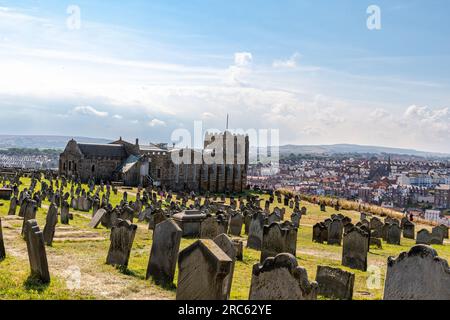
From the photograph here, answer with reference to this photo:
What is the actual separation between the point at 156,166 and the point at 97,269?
5289 centimetres

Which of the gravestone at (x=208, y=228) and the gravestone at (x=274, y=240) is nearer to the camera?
the gravestone at (x=274, y=240)

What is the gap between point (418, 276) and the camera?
8.23 metres

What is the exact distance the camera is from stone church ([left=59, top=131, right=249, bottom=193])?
209 feet

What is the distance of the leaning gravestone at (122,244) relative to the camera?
1266 centimetres

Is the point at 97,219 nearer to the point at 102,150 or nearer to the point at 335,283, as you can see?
the point at 335,283

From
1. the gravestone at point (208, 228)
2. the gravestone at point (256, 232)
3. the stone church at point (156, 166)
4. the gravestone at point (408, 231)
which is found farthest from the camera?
the stone church at point (156, 166)

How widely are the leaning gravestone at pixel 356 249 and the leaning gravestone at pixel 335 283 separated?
549cm

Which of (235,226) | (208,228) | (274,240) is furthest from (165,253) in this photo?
(235,226)

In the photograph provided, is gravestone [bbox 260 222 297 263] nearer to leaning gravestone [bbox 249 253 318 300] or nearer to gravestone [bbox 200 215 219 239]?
gravestone [bbox 200 215 219 239]

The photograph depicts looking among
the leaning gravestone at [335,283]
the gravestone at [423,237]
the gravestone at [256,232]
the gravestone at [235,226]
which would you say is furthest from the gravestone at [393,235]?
the leaning gravestone at [335,283]

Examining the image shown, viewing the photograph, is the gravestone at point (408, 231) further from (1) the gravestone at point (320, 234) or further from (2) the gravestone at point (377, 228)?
(1) the gravestone at point (320, 234)

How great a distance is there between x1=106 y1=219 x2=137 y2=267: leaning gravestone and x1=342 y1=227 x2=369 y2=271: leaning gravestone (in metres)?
7.93

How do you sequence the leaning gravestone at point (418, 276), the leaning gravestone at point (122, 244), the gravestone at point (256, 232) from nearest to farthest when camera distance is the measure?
1. the leaning gravestone at point (418, 276)
2. the leaning gravestone at point (122, 244)
3. the gravestone at point (256, 232)
